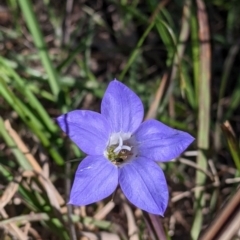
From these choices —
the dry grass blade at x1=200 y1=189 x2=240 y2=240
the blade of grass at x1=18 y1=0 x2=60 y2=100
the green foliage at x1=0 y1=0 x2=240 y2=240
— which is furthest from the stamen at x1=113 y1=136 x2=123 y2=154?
the blade of grass at x1=18 y1=0 x2=60 y2=100

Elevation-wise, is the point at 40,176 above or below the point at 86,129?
below

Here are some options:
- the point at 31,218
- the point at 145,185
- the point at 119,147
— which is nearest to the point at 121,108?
the point at 119,147

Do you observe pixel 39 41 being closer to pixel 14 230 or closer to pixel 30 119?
pixel 30 119

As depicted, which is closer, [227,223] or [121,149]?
[227,223]

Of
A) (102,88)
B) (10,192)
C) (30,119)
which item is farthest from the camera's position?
(102,88)

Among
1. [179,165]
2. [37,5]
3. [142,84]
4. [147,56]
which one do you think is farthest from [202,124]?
[37,5]

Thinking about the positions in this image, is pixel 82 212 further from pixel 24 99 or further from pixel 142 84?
pixel 142 84
